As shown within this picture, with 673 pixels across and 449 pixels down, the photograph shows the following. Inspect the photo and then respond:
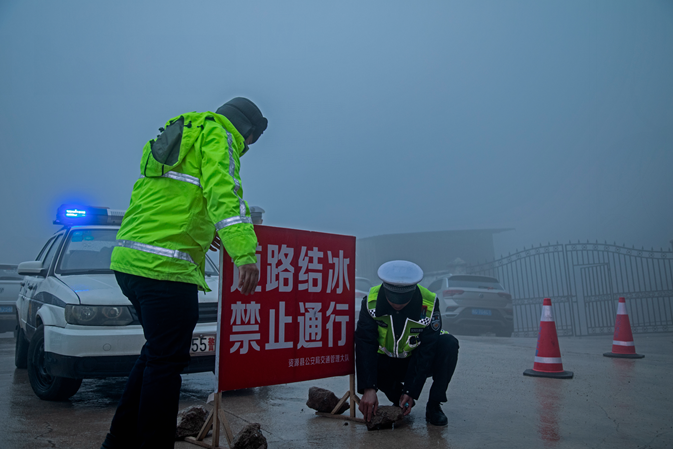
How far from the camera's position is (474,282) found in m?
11.6

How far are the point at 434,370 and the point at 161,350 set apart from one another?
196 cm

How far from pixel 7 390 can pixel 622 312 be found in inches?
297

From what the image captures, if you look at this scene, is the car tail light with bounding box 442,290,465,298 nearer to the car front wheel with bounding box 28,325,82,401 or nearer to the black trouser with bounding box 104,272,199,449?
the car front wheel with bounding box 28,325,82,401

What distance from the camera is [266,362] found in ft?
10.5

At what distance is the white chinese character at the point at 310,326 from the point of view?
11.2 ft

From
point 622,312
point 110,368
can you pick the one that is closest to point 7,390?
point 110,368

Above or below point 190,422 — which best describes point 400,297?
above

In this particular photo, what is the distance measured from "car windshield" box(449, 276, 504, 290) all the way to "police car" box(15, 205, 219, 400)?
25.3 feet

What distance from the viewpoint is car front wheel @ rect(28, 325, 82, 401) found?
3.99 meters

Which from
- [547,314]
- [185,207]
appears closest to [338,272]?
[185,207]

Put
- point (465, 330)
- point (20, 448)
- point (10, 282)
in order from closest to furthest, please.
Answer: point (20, 448)
point (10, 282)
point (465, 330)

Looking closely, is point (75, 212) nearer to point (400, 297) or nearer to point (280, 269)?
point (280, 269)

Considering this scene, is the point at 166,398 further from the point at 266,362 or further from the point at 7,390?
the point at 7,390

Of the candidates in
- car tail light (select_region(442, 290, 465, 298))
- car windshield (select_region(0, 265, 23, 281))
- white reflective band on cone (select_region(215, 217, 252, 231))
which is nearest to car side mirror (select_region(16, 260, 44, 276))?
white reflective band on cone (select_region(215, 217, 252, 231))
